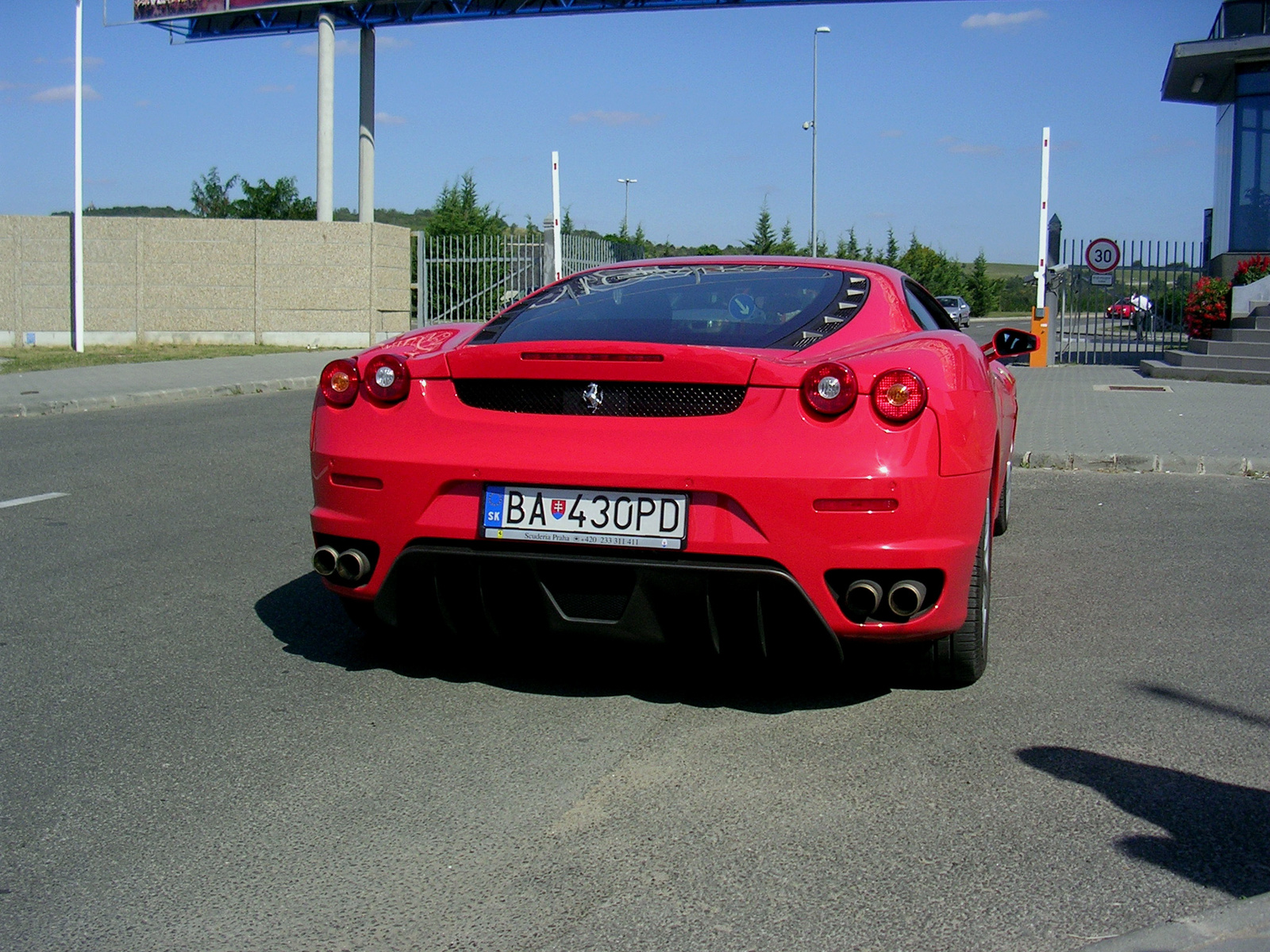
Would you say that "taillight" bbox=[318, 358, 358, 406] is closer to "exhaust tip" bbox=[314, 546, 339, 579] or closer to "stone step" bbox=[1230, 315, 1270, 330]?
"exhaust tip" bbox=[314, 546, 339, 579]

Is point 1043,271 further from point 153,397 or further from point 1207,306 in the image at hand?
point 153,397

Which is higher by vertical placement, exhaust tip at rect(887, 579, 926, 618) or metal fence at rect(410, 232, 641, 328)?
metal fence at rect(410, 232, 641, 328)

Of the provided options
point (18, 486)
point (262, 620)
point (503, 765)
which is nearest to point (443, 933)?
point (503, 765)

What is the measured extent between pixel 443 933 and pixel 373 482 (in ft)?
5.22

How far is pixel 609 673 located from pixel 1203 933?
2.06 meters

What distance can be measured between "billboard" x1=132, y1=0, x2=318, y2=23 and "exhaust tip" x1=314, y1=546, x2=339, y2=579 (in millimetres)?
25342

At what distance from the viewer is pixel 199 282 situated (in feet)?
75.5

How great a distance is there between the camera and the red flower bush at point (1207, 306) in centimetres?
1892

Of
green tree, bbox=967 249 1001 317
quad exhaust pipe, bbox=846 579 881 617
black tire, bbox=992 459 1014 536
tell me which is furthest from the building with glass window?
green tree, bbox=967 249 1001 317

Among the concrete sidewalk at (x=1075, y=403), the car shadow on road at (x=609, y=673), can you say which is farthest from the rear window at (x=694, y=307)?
the concrete sidewalk at (x=1075, y=403)

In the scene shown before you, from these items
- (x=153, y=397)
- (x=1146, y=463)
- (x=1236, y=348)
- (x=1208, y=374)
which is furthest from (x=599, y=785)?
(x=1236, y=348)

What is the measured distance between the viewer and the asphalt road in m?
2.44

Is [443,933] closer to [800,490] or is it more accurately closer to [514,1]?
[800,490]

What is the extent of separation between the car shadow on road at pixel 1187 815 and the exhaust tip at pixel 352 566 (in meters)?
1.94
